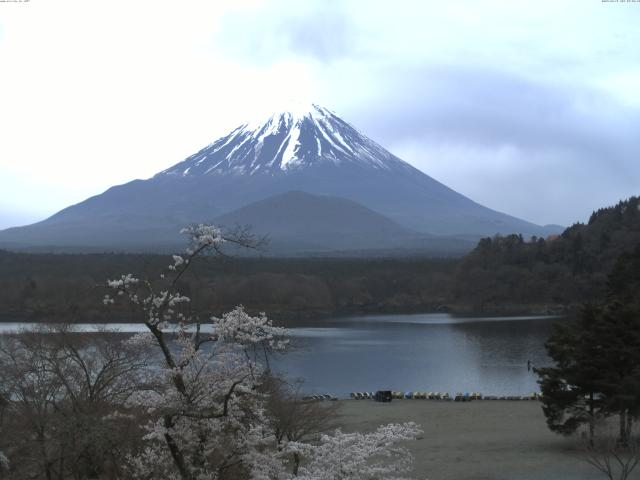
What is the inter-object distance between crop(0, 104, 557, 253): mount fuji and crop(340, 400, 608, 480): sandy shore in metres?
114

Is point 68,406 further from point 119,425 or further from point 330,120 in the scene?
point 330,120

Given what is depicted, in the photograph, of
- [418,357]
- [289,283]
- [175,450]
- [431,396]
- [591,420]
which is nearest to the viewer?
[175,450]

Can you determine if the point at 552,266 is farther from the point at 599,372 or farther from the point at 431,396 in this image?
the point at 599,372

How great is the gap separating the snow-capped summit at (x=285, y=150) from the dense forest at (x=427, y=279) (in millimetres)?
102368

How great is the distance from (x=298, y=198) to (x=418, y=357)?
123 m

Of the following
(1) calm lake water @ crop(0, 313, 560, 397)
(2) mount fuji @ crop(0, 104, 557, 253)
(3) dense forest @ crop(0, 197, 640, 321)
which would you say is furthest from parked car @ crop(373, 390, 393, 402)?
(2) mount fuji @ crop(0, 104, 557, 253)

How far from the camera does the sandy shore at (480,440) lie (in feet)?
45.2

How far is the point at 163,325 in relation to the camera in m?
6.41

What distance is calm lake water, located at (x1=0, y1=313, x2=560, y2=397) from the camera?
2750 cm

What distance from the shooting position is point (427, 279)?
73.6 meters

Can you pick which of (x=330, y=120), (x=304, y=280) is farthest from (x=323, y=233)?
(x=304, y=280)

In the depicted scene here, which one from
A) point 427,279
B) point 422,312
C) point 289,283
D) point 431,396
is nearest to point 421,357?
point 431,396

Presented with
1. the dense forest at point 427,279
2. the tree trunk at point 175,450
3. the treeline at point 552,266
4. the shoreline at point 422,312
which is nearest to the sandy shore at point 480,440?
the tree trunk at point 175,450

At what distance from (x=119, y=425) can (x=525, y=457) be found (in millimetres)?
8105
